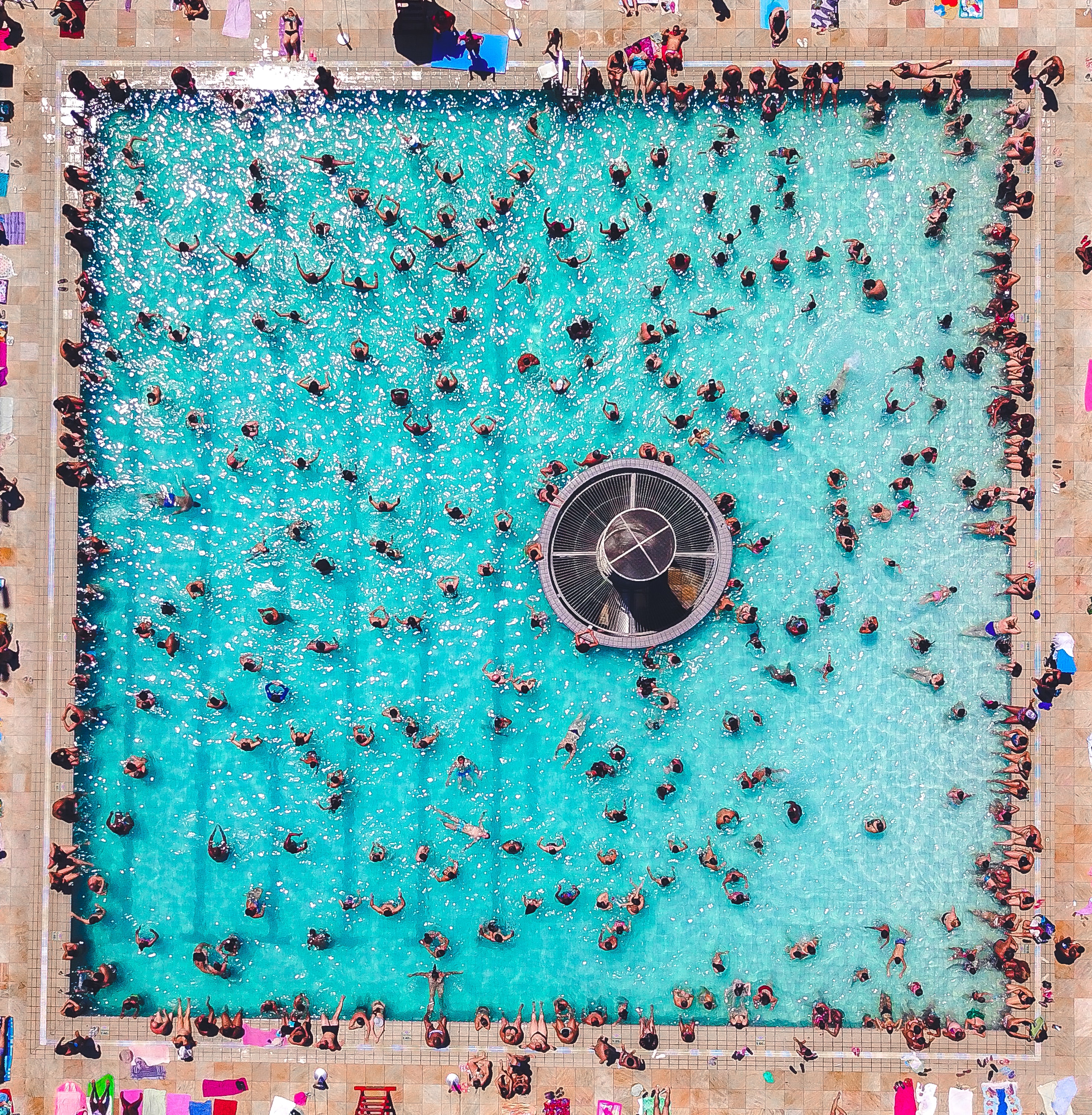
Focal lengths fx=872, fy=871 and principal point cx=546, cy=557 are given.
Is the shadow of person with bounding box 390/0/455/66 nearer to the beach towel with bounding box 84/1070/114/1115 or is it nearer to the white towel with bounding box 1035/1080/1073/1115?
the beach towel with bounding box 84/1070/114/1115

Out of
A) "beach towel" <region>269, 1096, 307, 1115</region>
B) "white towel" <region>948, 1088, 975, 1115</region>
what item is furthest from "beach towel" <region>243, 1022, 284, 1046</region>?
"white towel" <region>948, 1088, 975, 1115</region>

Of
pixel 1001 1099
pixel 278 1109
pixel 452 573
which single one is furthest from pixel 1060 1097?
pixel 452 573

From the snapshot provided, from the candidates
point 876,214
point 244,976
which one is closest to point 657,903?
point 244,976

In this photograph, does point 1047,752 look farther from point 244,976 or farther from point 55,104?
point 55,104

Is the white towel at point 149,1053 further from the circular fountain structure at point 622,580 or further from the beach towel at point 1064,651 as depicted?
the beach towel at point 1064,651

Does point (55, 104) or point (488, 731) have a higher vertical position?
point (55, 104)

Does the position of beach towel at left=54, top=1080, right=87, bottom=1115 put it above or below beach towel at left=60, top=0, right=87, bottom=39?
below
